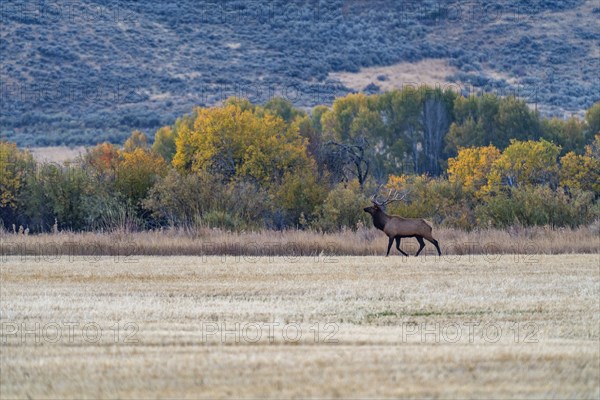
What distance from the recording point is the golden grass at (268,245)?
2842 cm

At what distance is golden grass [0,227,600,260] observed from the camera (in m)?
28.4

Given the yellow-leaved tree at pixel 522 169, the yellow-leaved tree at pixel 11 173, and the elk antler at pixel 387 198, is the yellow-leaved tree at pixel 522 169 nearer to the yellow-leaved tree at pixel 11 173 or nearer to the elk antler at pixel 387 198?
the elk antler at pixel 387 198

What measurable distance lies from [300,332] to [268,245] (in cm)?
1574

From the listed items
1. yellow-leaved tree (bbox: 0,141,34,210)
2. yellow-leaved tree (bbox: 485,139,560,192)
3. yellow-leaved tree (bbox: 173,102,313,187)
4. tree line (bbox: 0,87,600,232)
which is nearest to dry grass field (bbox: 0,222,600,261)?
tree line (bbox: 0,87,600,232)

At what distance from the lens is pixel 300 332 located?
12914 mm

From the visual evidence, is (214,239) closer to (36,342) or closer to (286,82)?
(36,342)

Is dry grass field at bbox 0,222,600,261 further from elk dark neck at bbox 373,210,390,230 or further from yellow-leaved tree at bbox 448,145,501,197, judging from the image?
yellow-leaved tree at bbox 448,145,501,197

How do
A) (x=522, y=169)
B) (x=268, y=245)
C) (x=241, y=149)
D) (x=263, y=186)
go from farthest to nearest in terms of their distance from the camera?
(x=522, y=169), (x=241, y=149), (x=263, y=186), (x=268, y=245)

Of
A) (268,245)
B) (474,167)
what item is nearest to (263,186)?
(268,245)

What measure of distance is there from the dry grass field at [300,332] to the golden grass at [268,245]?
227 inches

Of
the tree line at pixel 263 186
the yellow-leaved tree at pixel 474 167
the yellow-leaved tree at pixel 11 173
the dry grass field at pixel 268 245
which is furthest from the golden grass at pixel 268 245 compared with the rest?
the yellow-leaved tree at pixel 474 167

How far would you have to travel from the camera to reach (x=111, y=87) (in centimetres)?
9175

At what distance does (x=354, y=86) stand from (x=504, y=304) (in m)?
83.4

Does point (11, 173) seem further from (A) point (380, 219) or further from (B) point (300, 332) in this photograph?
(B) point (300, 332)
